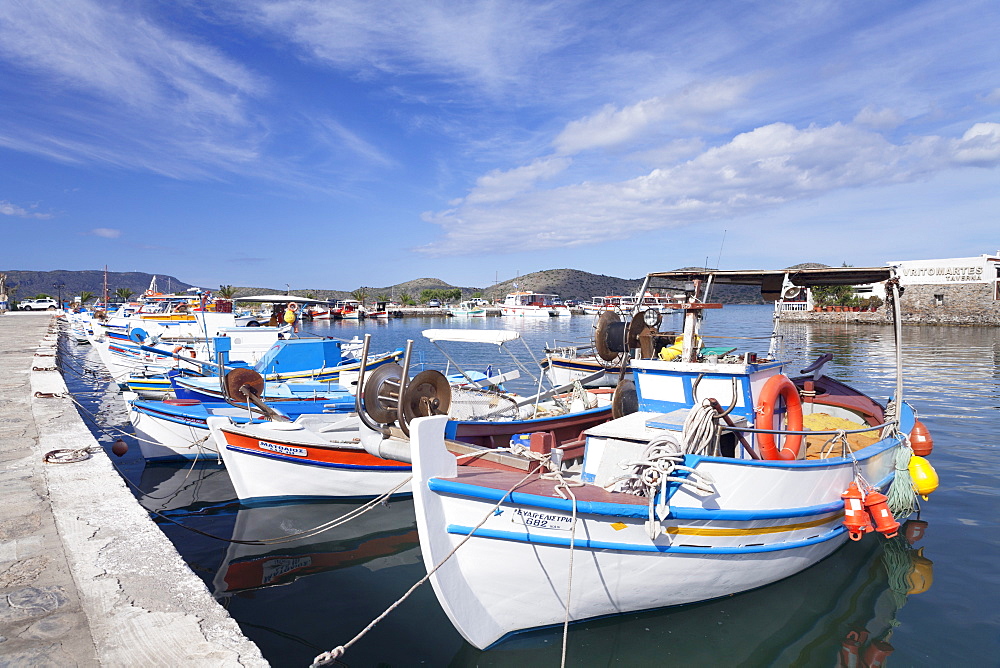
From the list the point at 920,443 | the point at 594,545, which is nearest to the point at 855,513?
the point at 920,443

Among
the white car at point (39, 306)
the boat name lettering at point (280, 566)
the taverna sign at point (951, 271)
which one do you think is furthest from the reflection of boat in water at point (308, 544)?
the white car at point (39, 306)

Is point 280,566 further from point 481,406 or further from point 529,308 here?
point 529,308

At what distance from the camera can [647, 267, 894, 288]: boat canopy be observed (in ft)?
25.8

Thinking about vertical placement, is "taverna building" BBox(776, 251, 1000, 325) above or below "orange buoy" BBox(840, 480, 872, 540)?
above

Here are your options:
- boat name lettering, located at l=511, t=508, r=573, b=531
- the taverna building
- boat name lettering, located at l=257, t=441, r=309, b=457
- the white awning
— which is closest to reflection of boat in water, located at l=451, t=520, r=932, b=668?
boat name lettering, located at l=511, t=508, r=573, b=531

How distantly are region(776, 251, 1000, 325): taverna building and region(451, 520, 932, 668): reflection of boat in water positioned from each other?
1867 inches

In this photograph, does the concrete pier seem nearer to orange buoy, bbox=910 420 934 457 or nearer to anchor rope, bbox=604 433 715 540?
anchor rope, bbox=604 433 715 540

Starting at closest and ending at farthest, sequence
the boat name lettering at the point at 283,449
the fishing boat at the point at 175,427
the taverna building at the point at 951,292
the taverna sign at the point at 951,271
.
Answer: the boat name lettering at the point at 283,449 → the fishing boat at the point at 175,427 → the taverna building at the point at 951,292 → the taverna sign at the point at 951,271

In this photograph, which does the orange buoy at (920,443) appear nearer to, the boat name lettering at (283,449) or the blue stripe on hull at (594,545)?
the blue stripe on hull at (594,545)

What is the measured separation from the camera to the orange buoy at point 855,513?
6332mm

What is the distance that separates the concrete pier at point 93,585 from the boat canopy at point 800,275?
743cm

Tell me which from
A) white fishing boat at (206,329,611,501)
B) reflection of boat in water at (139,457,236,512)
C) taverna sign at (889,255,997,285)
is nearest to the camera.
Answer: white fishing boat at (206,329,611,501)

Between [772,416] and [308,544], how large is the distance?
689 centimetres

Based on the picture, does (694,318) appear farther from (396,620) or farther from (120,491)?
(120,491)
